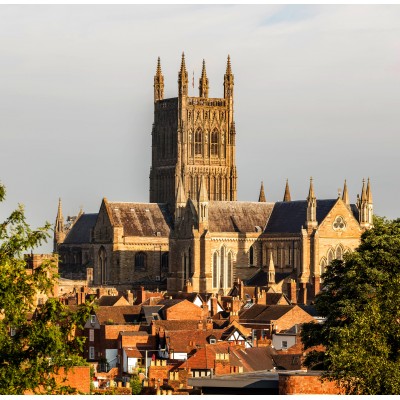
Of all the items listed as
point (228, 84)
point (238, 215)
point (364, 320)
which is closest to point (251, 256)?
point (238, 215)

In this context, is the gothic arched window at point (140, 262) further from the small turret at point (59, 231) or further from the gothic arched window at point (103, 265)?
the small turret at point (59, 231)

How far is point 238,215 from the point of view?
153 metres

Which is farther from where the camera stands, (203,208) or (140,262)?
(140,262)

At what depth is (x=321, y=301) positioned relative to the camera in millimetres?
61094

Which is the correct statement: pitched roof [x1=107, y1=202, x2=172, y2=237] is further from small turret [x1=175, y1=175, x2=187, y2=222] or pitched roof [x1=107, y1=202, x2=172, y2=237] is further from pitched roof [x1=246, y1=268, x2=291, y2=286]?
pitched roof [x1=246, y1=268, x2=291, y2=286]

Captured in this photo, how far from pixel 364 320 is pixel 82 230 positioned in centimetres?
12114

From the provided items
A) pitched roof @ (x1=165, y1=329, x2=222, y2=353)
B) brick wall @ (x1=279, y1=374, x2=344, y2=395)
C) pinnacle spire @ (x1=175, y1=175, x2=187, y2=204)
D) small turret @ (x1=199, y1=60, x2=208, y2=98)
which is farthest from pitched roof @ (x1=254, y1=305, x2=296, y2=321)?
brick wall @ (x1=279, y1=374, x2=344, y2=395)

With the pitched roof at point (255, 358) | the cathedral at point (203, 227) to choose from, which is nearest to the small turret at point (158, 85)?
the cathedral at point (203, 227)

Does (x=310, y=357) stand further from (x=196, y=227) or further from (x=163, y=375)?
(x=196, y=227)

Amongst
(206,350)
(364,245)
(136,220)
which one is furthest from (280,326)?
(136,220)

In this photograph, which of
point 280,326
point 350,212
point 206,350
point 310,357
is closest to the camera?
point 310,357

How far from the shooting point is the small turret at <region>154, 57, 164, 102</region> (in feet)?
559

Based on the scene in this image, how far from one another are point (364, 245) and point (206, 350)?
67.1 ft

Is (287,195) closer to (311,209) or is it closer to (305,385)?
(311,209)
